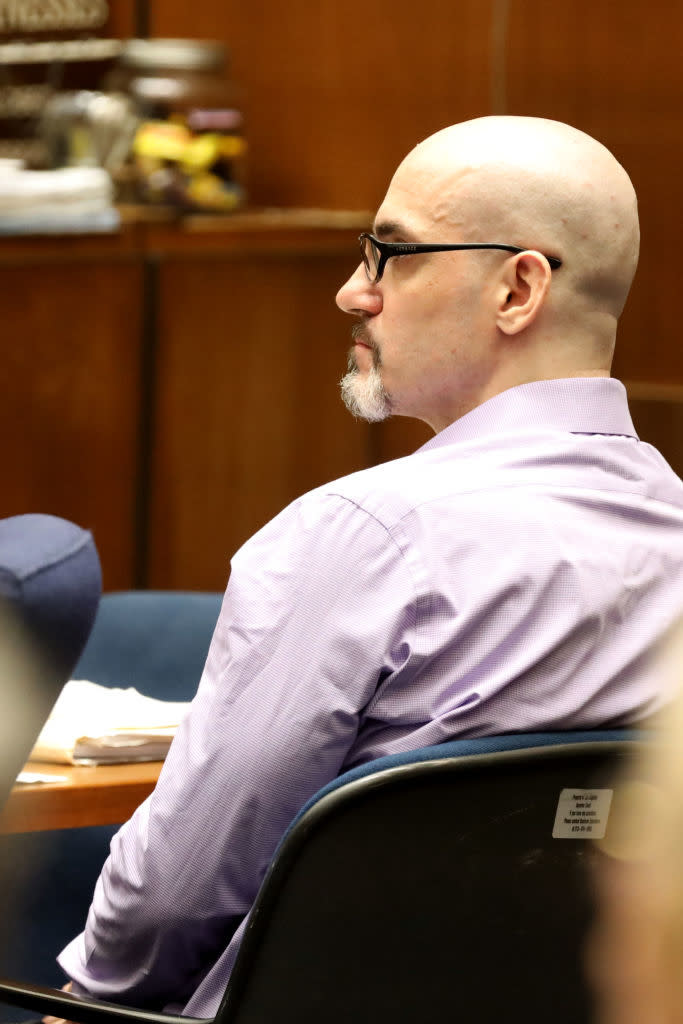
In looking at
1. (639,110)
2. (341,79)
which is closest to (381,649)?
(639,110)

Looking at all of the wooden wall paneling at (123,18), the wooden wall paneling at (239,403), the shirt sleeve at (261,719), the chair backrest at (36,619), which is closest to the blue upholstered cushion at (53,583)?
the chair backrest at (36,619)

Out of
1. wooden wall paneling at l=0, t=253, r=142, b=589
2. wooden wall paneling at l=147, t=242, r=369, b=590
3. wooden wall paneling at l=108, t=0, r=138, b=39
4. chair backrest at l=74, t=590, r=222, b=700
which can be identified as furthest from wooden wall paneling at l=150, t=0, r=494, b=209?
chair backrest at l=74, t=590, r=222, b=700

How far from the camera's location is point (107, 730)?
1.45 metres

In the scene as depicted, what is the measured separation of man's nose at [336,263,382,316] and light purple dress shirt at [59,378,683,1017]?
0.85ft

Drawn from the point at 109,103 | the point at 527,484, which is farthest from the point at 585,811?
the point at 109,103

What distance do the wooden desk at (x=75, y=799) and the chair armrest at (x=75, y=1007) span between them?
0.60 ft

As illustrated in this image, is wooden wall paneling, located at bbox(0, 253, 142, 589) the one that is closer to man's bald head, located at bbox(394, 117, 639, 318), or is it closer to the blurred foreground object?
man's bald head, located at bbox(394, 117, 639, 318)

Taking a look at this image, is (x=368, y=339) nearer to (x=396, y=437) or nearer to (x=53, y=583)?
(x=53, y=583)

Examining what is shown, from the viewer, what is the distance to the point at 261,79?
4.22 metres

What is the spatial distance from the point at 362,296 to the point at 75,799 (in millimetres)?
531

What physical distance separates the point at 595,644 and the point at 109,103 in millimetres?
2949

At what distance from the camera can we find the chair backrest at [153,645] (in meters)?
1.91

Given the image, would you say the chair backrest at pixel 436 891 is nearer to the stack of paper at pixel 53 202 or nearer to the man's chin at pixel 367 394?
the man's chin at pixel 367 394

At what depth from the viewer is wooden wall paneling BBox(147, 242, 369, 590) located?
3.75m
